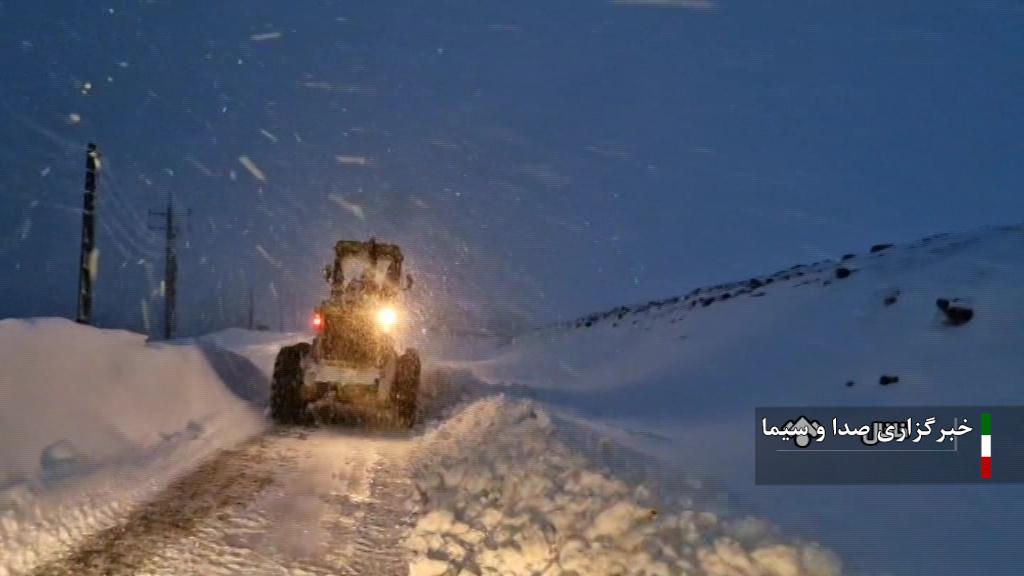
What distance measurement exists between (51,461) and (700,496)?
6482mm

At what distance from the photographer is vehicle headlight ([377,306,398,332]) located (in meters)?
12.8

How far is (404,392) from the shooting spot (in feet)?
41.3

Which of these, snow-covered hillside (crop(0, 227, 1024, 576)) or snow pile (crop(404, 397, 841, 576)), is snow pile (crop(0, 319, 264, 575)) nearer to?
snow-covered hillside (crop(0, 227, 1024, 576))

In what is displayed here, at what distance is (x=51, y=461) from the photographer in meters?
7.67

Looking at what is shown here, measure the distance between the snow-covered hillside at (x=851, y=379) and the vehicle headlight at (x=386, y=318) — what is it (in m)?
4.16

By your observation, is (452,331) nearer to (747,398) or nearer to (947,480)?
(747,398)

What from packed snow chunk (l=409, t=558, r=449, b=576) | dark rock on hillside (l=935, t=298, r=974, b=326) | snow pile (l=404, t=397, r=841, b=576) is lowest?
packed snow chunk (l=409, t=558, r=449, b=576)

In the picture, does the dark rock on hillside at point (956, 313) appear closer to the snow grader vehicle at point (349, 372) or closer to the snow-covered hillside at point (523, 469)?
the snow-covered hillside at point (523, 469)

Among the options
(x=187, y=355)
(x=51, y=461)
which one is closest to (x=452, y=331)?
(x=187, y=355)

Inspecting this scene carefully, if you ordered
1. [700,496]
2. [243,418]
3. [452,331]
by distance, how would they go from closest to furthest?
[700,496]
[243,418]
[452,331]

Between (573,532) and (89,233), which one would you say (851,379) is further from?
(89,233)

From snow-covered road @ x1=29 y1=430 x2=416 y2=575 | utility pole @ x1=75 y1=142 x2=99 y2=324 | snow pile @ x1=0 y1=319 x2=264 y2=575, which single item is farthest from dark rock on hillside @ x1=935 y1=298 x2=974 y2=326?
utility pole @ x1=75 y1=142 x2=99 y2=324

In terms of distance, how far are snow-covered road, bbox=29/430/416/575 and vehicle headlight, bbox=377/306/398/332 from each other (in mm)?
3354

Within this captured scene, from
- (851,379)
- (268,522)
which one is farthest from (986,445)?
(268,522)
